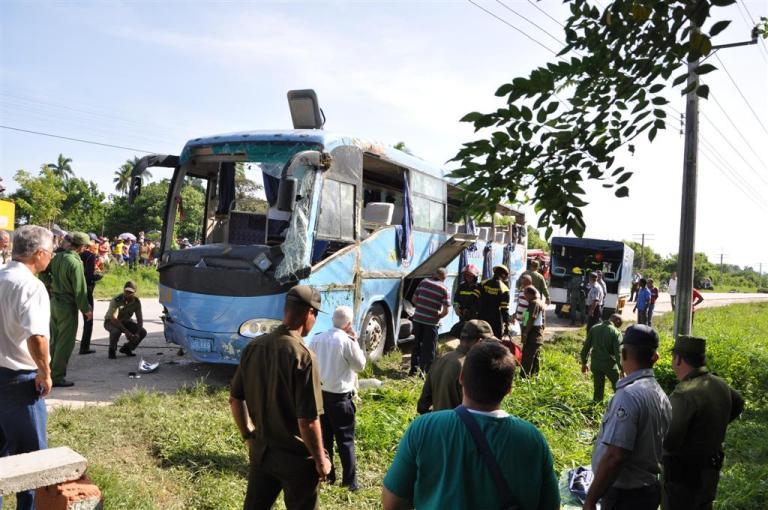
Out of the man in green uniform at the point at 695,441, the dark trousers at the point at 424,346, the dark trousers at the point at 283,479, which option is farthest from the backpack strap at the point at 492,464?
the dark trousers at the point at 424,346

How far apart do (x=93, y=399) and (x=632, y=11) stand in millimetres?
6550

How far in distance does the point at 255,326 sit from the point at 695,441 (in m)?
4.87

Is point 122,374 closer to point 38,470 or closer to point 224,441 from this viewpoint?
point 224,441

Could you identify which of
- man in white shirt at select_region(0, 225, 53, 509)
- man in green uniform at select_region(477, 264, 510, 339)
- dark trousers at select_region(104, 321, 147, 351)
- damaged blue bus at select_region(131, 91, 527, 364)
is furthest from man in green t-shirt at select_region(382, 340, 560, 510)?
dark trousers at select_region(104, 321, 147, 351)

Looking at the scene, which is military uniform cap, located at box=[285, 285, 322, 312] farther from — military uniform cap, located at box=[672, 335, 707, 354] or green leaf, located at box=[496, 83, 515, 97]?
military uniform cap, located at box=[672, 335, 707, 354]

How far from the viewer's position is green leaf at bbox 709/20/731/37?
9.27 ft

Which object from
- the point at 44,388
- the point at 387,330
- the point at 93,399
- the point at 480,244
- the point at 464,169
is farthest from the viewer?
the point at 480,244

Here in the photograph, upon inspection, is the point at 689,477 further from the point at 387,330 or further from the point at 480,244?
the point at 480,244

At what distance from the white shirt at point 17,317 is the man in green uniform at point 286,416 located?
4.69 ft

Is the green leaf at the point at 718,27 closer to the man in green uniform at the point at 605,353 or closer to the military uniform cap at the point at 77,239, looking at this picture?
the man in green uniform at the point at 605,353

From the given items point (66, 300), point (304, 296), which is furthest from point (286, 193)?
point (304, 296)

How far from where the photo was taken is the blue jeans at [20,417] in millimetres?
3490

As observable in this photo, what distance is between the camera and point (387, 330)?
9.64 m

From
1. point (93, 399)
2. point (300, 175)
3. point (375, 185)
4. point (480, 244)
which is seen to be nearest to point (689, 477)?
point (300, 175)
